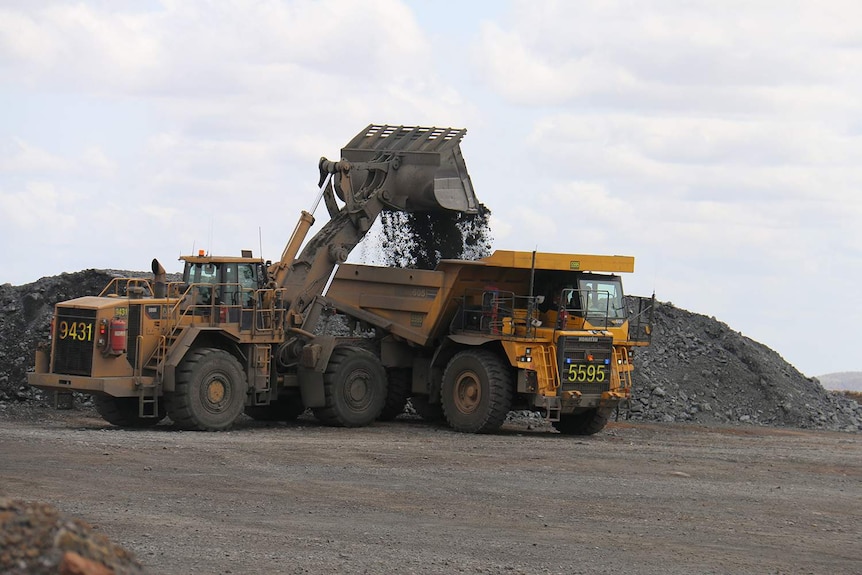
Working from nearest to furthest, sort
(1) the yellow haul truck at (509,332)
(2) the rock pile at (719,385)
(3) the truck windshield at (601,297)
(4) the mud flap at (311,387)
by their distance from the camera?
(1) the yellow haul truck at (509,332) < (3) the truck windshield at (601,297) < (4) the mud flap at (311,387) < (2) the rock pile at (719,385)

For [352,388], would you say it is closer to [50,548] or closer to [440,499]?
[440,499]

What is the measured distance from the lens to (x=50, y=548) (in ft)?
20.9

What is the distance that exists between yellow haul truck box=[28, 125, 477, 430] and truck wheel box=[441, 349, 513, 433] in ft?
4.62

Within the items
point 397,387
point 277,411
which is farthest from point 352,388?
point 277,411

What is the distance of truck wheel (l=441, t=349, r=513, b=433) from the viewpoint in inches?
868

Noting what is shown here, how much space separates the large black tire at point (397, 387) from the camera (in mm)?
24547

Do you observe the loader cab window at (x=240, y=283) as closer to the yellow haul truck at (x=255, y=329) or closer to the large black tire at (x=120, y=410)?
the yellow haul truck at (x=255, y=329)

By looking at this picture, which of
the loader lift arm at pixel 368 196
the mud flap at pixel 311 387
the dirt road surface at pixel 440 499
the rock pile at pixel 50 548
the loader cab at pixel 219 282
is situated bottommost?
the dirt road surface at pixel 440 499

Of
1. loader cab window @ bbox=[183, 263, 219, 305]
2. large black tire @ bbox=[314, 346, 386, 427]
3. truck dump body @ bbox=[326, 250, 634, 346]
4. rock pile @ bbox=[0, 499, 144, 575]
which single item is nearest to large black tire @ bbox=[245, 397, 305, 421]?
large black tire @ bbox=[314, 346, 386, 427]

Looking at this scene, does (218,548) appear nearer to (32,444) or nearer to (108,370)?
(32,444)

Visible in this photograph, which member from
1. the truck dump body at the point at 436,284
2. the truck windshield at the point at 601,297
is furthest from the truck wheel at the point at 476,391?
the truck windshield at the point at 601,297

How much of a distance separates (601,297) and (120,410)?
8325 millimetres

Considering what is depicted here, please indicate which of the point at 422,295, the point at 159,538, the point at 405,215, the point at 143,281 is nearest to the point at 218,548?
the point at 159,538

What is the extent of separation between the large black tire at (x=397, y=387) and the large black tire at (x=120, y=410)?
4.67 m
